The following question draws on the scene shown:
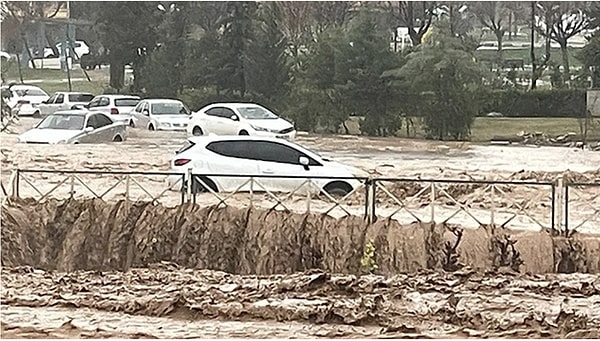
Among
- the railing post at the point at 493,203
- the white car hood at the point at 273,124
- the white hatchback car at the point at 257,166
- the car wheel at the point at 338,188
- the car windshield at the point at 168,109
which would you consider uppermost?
the car windshield at the point at 168,109

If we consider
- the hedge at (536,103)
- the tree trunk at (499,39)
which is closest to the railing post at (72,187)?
the hedge at (536,103)

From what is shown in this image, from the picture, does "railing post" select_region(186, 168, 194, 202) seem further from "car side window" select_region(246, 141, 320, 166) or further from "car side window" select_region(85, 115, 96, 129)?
"car side window" select_region(85, 115, 96, 129)

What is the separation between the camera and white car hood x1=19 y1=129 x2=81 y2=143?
17.3 feet

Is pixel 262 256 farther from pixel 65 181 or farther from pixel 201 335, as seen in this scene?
pixel 201 335

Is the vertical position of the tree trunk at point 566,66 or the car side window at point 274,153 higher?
the tree trunk at point 566,66

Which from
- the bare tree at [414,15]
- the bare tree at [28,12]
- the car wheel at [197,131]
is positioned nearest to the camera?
the bare tree at [28,12]

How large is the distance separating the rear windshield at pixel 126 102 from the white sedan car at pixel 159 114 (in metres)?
0.04

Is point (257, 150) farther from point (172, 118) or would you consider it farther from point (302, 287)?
point (302, 287)

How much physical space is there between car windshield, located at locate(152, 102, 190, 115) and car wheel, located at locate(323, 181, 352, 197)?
84 centimetres

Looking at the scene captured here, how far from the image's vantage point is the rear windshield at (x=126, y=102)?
17.0 ft

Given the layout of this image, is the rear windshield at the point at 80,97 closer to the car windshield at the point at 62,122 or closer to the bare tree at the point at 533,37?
the car windshield at the point at 62,122

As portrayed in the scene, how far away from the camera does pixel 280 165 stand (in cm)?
573

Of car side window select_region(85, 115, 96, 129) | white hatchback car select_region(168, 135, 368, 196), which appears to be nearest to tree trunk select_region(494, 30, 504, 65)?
white hatchback car select_region(168, 135, 368, 196)

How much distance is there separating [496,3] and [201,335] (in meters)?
1.95
